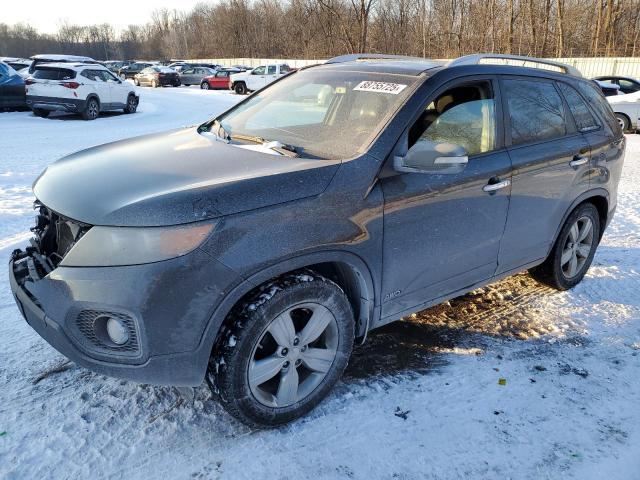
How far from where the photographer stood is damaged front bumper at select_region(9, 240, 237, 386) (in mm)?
2117

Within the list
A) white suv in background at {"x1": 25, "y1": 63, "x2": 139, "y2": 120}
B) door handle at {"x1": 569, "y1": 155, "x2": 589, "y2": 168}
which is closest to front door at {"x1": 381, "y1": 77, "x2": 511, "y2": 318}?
door handle at {"x1": 569, "y1": 155, "x2": 589, "y2": 168}

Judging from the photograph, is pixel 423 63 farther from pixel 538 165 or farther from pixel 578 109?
pixel 578 109

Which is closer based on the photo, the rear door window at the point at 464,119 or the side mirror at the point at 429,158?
the side mirror at the point at 429,158

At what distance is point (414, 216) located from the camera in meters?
2.82

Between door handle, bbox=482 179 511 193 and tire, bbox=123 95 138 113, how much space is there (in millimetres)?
16238

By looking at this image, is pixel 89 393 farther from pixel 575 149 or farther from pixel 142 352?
pixel 575 149

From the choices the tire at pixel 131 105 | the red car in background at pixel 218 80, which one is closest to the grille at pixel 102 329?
the tire at pixel 131 105

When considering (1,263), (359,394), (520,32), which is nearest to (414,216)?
(359,394)

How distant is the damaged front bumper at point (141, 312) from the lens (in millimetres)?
2117

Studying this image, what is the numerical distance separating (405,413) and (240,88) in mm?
29988

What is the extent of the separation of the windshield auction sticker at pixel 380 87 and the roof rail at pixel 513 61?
1.37ft

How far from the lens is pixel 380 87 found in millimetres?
3152

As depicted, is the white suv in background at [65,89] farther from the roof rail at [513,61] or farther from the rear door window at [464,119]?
the rear door window at [464,119]

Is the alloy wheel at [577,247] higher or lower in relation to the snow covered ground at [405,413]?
higher
